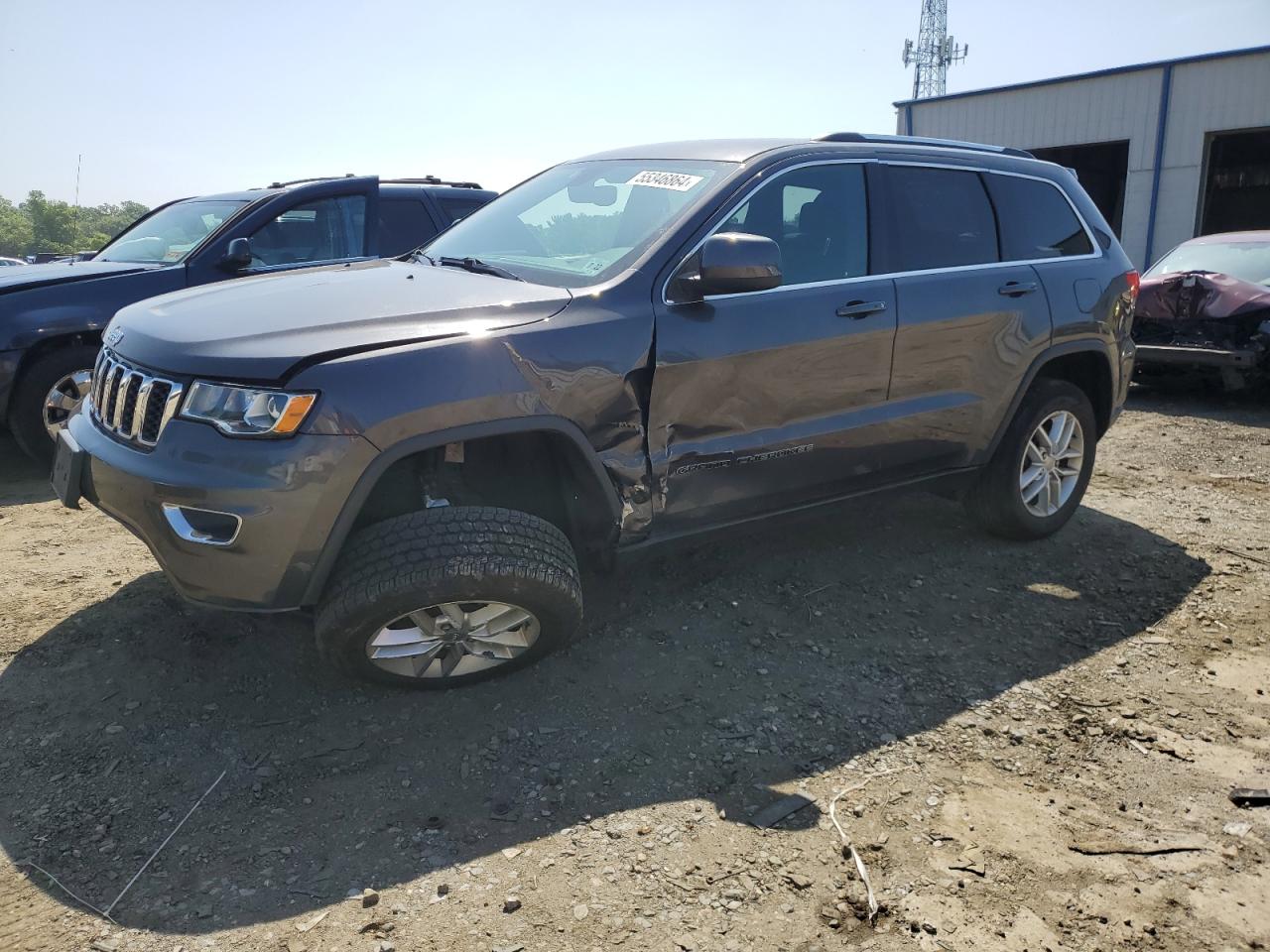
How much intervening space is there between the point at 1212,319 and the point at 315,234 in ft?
23.8

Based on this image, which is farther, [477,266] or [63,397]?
[63,397]

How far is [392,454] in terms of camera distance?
8.64 feet

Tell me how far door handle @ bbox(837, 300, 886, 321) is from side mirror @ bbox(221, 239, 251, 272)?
3878mm

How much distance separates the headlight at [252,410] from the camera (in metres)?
2.54

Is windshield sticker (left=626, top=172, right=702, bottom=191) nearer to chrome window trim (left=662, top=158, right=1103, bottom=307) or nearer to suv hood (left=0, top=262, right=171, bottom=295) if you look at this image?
chrome window trim (left=662, top=158, right=1103, bottom=307)

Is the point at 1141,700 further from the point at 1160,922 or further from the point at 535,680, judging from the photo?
the point at 535,680

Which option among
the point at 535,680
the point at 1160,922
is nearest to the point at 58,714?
the point at 535,680

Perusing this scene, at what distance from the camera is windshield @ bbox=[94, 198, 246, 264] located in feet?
19.8

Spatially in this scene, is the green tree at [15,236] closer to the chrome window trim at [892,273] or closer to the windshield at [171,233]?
the windshield at [171,233]

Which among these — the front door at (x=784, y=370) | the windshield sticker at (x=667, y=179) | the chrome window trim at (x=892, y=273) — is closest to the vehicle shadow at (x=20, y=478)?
the windshield sticker at (x=667, y=179)

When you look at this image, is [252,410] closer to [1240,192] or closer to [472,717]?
[472,717]

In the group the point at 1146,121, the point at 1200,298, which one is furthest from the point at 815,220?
the point at 1146,121

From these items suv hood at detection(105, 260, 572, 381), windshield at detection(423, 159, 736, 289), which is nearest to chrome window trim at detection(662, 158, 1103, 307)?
windshield at detection(423, 159, 736, 289)

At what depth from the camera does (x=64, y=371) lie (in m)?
5.38
